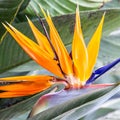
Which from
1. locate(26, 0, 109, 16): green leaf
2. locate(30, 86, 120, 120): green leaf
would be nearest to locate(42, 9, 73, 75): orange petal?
locate(30, 86, 120, 120): green leaf

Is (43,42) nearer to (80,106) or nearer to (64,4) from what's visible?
(80,106)

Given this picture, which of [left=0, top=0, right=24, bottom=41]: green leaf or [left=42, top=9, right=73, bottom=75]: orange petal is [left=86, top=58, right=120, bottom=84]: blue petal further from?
[left=0, top=0, right=24, bottom=41]: green leaf

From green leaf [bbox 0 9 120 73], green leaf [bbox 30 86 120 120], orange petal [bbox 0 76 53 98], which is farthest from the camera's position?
green leaf [bbox 0 9 120 73]

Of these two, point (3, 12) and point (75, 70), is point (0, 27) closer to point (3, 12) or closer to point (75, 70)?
point (3, 12)

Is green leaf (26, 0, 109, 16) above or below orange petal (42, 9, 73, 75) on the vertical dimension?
above

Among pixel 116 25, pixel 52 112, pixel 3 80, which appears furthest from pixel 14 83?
pixel 116 25

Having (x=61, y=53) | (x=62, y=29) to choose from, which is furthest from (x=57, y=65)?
(x=62, y=29)

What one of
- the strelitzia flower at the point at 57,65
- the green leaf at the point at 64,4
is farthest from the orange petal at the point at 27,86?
the green leaf at the point at 64,4
